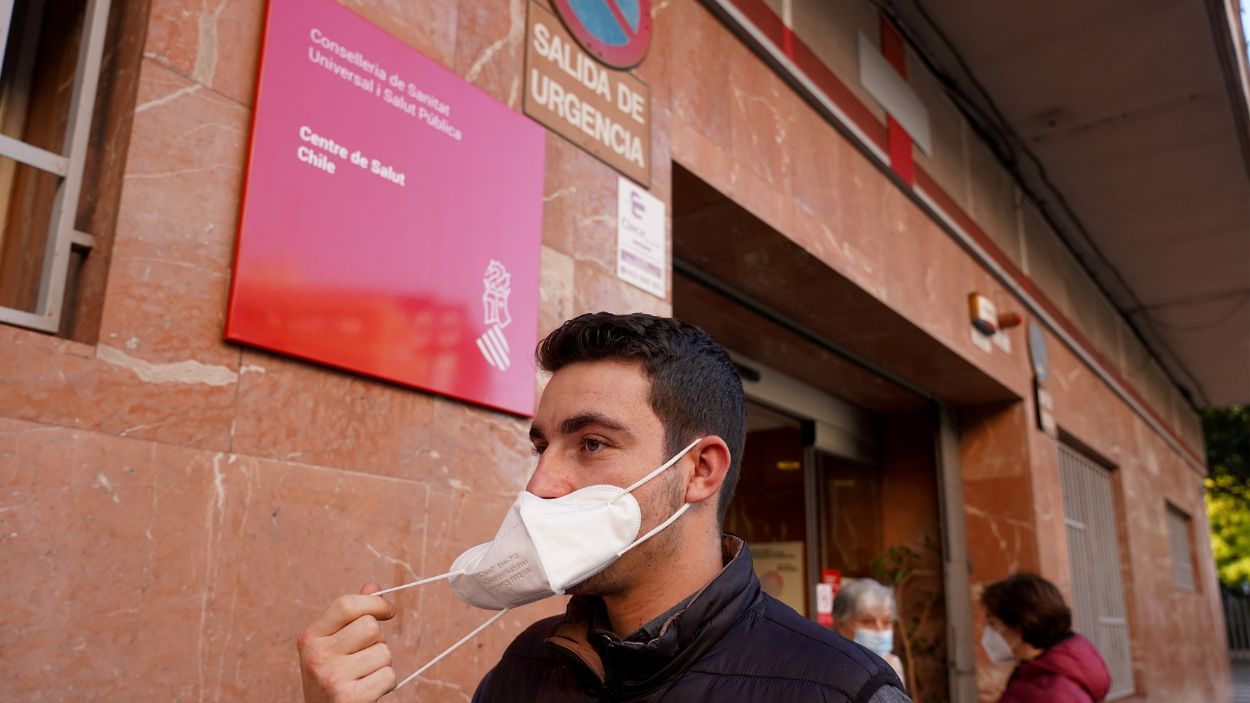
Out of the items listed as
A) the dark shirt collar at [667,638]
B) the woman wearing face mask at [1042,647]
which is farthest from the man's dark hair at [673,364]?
the woman wearing face mask at [1042,647]

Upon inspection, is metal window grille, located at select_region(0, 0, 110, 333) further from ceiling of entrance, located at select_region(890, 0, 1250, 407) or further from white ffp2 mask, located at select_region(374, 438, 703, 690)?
ceiling of entrance, located at select_region(890, 0, 1250, 407)

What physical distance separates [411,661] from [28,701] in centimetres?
86

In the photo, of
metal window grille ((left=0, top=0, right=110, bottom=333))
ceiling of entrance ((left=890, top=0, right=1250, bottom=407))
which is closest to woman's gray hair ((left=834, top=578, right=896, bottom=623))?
metal window grille ((left=0, top=0, right=110, bottom=333))

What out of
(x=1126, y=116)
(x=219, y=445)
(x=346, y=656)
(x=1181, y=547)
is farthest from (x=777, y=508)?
(x=1181, y=547)

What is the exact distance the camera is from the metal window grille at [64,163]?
1906 millimetres

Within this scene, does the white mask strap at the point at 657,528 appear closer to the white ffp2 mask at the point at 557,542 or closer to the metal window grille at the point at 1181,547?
the white ffp2 mask at the point at 557,542

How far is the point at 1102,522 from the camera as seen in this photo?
9141mm

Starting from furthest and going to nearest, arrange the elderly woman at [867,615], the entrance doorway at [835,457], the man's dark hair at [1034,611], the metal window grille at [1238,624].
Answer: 1. the metal window grille at [1238,624]
2. the entrance doorway at [835,457]
3. the elderly woman at [867,615]
4. the man's dark hair at [1034,611]

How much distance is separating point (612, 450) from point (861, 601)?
2702 mm

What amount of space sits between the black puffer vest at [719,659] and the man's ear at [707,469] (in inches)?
4.5

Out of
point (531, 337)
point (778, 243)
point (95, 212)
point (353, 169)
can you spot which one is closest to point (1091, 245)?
point (778, 243)

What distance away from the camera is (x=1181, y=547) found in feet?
42.8

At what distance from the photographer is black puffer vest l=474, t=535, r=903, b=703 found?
53.7 inches

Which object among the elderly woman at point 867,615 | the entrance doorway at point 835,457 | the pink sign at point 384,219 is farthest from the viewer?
the entrance doorway at point 835,457
